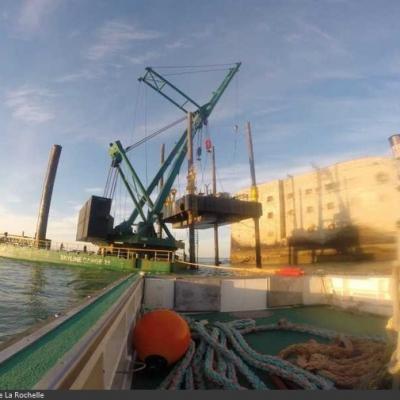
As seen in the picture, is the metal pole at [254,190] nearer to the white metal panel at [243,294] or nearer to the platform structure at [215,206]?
the platform structure at [215,206]

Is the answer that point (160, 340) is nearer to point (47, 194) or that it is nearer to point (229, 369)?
point (229, 369)

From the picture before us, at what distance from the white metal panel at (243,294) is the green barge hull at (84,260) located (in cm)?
1772

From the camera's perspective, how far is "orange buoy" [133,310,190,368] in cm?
405

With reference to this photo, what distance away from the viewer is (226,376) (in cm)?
389

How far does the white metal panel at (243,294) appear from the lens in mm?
7977

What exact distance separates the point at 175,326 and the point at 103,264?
87.6 ft

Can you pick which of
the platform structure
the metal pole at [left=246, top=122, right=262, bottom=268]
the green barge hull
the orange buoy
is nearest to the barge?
the orange buoy

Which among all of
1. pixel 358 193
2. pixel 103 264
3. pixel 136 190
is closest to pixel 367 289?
pixel 103 264

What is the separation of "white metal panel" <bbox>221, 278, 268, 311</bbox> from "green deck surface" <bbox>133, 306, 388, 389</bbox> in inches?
13.2

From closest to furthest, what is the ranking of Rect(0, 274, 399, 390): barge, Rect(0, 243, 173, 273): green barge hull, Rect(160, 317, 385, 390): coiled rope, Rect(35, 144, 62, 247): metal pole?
Rect(0, 274, 399, 390): barge → Rect(160, 317, 385, 390): coiled rope → Rect(0, 243, 173, 273): green barge hull → Rect(35, 144, 62, 247): metal pole

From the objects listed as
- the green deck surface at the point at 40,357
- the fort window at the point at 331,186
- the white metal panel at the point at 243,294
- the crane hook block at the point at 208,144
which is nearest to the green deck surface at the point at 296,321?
the white metal panel at the point at 243,294

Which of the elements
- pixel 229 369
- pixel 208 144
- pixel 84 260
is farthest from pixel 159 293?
pixel 208 144

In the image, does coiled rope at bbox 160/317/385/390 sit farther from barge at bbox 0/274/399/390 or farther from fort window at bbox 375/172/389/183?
fort window at bbox 375/172/389/183

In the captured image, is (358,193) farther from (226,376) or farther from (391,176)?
(226,376)
